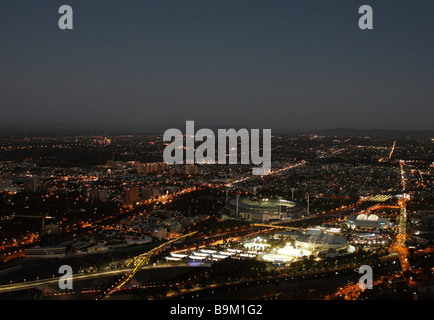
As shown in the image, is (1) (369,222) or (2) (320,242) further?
(1) (369,222)

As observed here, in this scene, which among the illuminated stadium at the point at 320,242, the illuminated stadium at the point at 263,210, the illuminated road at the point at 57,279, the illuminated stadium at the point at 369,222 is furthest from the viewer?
the illuminated stadium at the point at 263,210

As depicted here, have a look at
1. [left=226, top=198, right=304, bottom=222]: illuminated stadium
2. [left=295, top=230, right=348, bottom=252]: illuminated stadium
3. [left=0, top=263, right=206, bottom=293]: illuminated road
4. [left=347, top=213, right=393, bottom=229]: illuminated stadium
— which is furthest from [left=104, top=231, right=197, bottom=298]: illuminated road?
[left=347, top=213, right=393, bottom=229]: illuminated stadium

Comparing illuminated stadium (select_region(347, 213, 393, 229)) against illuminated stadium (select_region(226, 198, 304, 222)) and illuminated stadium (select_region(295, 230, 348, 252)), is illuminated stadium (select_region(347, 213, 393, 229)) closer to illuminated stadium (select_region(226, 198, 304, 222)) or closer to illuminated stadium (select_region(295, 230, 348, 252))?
illuminated stadium (select_region(295, 230, 348, 252))

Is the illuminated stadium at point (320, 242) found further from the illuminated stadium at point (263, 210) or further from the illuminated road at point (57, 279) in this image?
the illuminated road at point (57, 279)

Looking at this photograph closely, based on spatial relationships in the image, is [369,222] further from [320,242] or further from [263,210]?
[263,210]

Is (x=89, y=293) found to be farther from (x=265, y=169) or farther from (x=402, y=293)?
(x=265, y=169)

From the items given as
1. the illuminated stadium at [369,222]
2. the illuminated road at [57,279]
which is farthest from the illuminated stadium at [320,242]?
the illuminated road at [57,279]

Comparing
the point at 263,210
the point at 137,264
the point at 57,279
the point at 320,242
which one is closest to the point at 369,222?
the point at 320,242
